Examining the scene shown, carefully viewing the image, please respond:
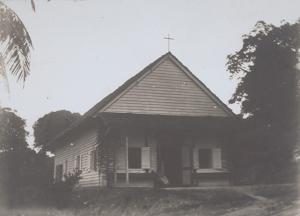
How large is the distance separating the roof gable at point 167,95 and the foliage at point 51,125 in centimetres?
2964

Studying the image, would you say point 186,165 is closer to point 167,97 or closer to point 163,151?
point 163,151

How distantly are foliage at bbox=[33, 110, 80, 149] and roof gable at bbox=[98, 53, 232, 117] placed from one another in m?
29.6

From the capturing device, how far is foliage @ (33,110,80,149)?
2131 inches

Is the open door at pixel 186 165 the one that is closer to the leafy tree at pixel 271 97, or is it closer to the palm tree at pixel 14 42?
the leafy tree at pixel 271 97

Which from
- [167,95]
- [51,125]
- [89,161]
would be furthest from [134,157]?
[51,125]

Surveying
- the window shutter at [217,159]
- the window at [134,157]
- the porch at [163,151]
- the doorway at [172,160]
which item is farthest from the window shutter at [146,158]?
the window shutter at [217,159]

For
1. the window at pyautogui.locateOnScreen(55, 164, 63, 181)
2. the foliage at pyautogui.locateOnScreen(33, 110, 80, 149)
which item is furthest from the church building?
the foliage at pyautogui.locateOnScreen(33, 110, 80, 149)

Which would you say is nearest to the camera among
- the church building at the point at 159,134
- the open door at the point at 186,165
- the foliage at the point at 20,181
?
the foliage at the point at 20,181

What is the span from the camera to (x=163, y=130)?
75.2 ft

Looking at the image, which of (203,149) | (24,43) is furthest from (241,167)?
(24,43)

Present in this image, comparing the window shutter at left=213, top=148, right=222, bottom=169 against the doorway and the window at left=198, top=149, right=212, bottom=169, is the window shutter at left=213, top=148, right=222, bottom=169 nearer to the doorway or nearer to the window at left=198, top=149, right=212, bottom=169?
the window at left=198, top=149, right=212, bottom=169

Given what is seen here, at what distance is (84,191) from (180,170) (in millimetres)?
4799

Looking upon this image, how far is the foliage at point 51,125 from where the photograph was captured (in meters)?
54.1

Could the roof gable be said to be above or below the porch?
above
